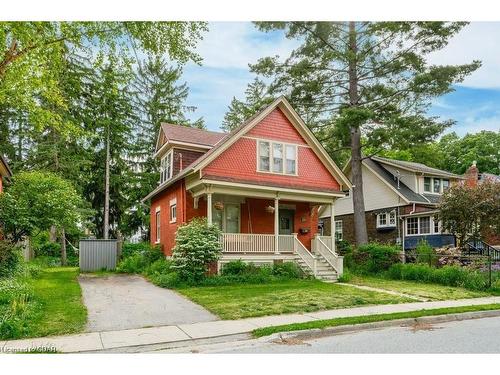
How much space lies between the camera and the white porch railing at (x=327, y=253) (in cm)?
1491

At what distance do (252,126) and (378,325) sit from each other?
9.41m

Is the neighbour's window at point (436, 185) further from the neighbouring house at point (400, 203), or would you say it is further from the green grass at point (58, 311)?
the green grass at point (58, 311)

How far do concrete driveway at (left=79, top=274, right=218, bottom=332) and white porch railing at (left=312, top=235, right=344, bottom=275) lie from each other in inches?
243

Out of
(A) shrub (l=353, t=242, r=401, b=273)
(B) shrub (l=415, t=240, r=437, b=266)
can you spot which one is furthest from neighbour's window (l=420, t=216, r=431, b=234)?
(A) shrub (l=353, t=242, r=401, b=273)

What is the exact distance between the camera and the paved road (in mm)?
5812

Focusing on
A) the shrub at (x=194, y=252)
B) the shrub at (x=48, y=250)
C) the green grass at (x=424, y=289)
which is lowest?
the green grass at (x=424, y=289)

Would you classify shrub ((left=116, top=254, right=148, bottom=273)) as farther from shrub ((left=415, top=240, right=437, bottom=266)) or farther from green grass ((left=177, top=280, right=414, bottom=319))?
shrub ((left=415, top=240, right=437, bottom=266))

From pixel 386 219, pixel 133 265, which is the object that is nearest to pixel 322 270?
pixel 133 265

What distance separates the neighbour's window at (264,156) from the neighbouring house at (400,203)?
8146 mm

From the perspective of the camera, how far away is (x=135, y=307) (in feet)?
29.6

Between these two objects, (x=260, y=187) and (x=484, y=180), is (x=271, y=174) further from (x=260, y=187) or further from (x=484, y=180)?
(x=484, y=180)

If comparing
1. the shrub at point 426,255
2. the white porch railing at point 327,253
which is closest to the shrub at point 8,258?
the white porch railing at point 327,253

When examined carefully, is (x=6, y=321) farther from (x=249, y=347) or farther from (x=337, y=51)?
(x=337, y=51)
